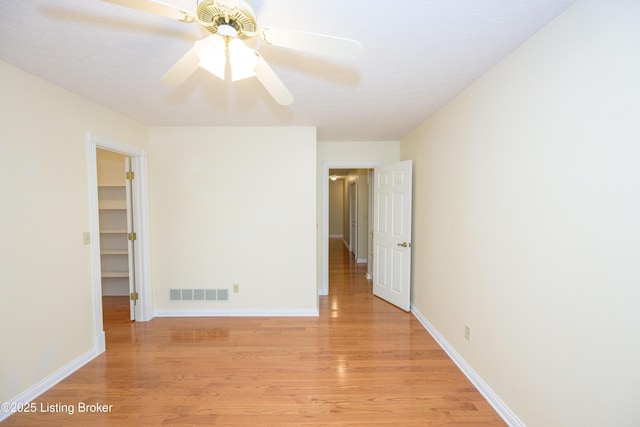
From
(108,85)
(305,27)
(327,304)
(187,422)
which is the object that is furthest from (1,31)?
(327,304)

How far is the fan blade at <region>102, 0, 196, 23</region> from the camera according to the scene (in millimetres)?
870

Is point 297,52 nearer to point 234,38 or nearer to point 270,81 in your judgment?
point 270,81

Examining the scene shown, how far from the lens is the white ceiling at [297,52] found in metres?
1.22

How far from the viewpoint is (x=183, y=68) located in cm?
123

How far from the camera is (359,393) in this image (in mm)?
1825

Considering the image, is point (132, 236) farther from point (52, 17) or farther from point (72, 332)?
point (52, 17)

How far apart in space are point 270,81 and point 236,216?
2071mm

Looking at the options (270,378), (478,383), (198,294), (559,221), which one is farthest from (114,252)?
(559,221)

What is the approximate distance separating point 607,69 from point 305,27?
1.40 m

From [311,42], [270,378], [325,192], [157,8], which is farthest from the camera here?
[325,192]

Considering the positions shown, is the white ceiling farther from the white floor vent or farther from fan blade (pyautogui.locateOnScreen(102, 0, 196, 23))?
the white floor vent

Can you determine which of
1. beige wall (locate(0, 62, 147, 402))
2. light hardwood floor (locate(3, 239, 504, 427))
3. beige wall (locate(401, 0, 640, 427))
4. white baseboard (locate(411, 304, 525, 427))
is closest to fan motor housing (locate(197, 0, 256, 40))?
beige wall (locate(401, 0, 640, 427))

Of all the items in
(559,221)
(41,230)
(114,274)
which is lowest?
(114,274)

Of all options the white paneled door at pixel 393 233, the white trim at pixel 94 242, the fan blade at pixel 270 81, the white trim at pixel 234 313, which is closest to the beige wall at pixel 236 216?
the white trim at pixel 234 313
